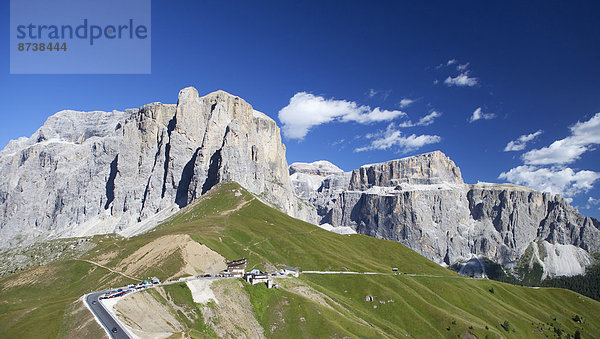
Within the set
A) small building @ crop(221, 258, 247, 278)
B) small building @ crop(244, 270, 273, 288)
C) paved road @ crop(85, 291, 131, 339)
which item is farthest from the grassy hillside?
small building @ crop(221, 258, 247, 278)

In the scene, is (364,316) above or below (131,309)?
below

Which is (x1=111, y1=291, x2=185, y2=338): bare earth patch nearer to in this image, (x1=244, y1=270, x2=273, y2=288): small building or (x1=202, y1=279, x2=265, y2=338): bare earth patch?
(x1=202, y1=279, x2=265, y2=338): bare earth patch

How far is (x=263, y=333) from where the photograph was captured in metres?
94.3

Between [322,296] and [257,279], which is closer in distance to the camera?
[257,279]

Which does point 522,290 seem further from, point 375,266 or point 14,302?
point 14,302

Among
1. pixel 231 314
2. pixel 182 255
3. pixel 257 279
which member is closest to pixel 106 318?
pixel 231 314

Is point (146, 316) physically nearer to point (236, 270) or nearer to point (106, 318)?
point (106, 318)

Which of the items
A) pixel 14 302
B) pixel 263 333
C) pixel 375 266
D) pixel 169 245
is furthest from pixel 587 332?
pixel 14 302

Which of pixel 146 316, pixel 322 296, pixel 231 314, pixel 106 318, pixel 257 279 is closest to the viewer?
pixel 106 318

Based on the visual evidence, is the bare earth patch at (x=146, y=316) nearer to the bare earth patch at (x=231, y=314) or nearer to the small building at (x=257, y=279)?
the bare earth patch at (x=231, y=314)

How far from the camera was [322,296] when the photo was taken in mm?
116812

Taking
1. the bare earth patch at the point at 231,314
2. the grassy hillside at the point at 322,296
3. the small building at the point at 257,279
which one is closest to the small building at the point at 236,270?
the small building at the point at 257,279

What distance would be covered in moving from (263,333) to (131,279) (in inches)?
2032

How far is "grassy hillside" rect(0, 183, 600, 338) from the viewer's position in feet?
319
